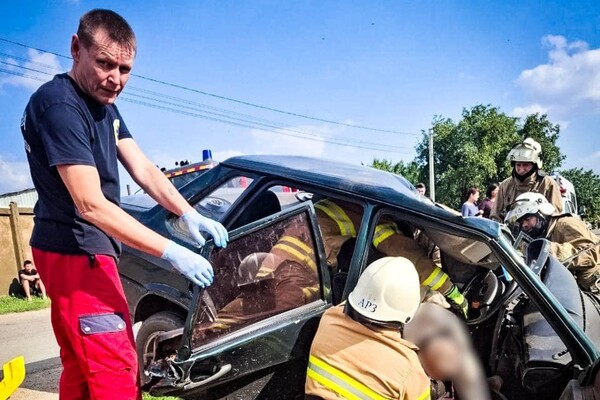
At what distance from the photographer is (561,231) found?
373 cm

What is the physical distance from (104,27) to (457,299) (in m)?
1.89

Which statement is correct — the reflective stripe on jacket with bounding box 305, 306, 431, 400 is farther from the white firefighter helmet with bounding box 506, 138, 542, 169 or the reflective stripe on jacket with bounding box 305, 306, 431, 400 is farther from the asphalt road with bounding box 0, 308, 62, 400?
the white firefighter helmet with bounding box 506, 138, 542, 169

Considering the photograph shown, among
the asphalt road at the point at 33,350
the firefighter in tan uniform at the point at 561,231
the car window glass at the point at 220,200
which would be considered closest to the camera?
the car window glass at the point at 220,200

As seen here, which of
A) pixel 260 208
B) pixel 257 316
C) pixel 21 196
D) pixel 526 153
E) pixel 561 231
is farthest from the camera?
pixel 21 196

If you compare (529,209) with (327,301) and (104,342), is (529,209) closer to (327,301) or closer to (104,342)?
(327,301)

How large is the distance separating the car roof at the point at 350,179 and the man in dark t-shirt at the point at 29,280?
7.63 m

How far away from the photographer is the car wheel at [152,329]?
2665mm

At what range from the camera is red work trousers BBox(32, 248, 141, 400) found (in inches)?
68.2

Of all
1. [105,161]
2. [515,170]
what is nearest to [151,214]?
[105,161]

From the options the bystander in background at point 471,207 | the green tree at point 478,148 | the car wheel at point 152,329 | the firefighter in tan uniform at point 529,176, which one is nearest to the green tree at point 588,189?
the green tree at point 478,148

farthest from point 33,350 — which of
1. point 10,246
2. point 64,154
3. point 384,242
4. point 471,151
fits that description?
point 471,151

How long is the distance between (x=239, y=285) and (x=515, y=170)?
12.8 ft

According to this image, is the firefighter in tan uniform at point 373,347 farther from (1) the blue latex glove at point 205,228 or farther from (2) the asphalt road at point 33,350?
(2) the asphalt road at point 33,350

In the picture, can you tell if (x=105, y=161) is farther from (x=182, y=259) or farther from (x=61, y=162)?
(x=182, y=259)
